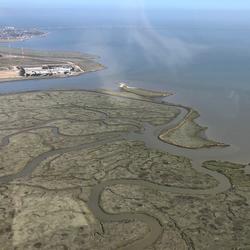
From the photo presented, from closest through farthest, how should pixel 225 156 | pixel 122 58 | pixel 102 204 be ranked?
pixel 102 204
pixel 225 156
pixel 122 58

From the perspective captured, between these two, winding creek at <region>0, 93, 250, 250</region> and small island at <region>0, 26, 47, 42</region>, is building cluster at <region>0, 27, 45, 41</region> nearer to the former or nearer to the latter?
small island at <region>0, 26, 47, 42</region>

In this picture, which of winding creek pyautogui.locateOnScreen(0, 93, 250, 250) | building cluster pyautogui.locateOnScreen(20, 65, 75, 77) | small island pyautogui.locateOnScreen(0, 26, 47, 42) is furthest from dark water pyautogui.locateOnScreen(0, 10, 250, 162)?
small island pyautogui.locateOnScreen(0, 26, 47, 42)

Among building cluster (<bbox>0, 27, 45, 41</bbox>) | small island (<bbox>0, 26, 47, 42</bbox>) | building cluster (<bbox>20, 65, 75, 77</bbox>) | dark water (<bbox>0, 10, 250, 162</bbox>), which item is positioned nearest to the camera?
dark water (<bbox>0, 10, 250, 162</bbox>)

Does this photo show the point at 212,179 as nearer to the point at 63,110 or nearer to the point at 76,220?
the point at 76,220

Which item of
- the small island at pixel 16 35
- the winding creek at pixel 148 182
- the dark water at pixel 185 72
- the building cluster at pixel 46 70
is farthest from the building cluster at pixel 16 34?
the winding creek at pixel 148 182

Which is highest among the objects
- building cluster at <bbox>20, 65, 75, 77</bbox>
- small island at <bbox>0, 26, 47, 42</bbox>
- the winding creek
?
small island at <bbox>0, 26, 47, 42</bbox>

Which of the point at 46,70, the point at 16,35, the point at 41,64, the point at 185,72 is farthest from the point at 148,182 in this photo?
the point at 16,35

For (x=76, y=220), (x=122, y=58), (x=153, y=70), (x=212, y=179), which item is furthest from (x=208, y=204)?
(x=122, y=58)
